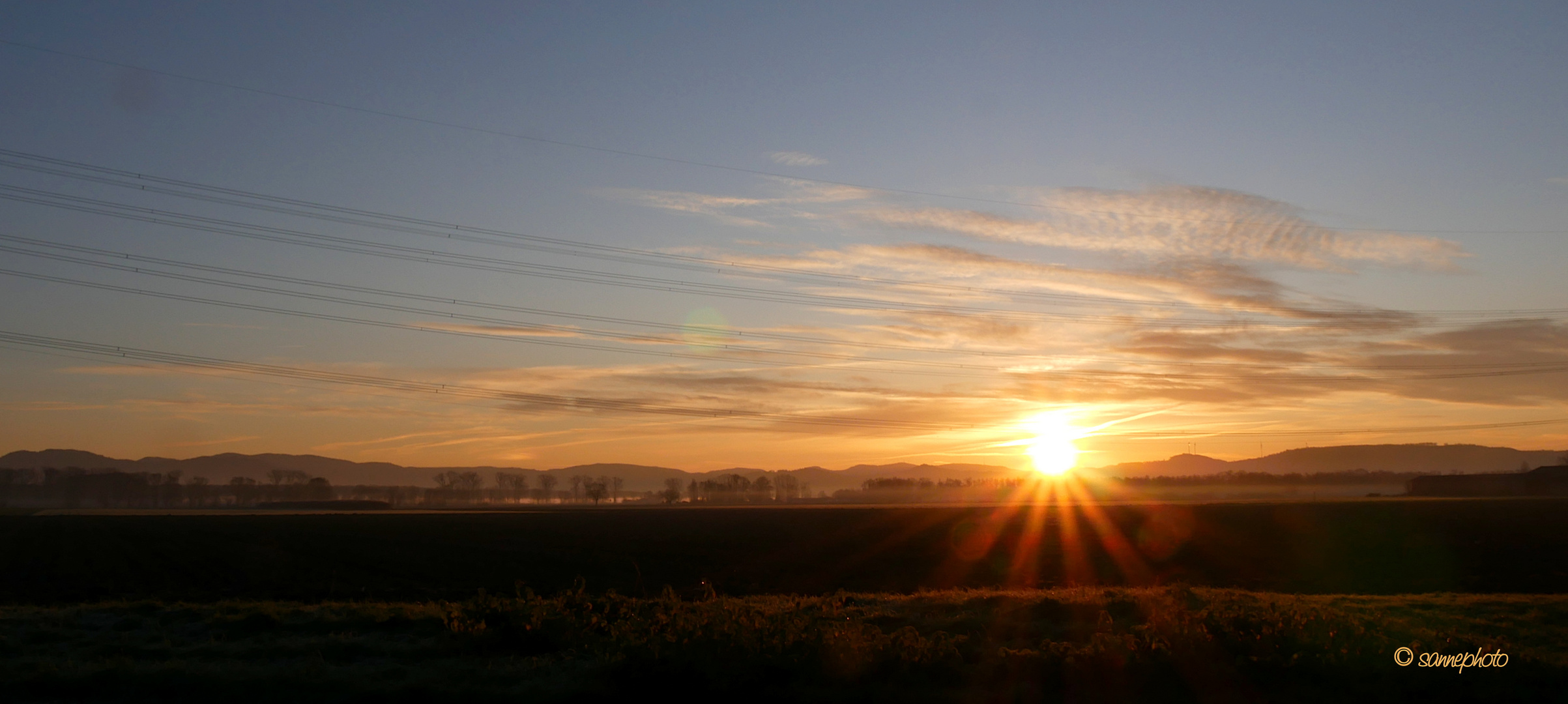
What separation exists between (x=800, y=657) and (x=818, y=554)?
1482 inches

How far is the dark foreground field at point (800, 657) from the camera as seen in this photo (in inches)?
440

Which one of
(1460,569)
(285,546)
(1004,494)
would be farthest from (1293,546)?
(1004,494)

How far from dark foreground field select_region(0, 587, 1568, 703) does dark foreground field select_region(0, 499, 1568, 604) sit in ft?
35.9

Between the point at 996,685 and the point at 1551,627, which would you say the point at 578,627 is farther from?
the point at 1551,627

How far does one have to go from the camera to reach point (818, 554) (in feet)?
160

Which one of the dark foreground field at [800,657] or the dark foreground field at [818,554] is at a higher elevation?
the dark foreground field at [800,657]

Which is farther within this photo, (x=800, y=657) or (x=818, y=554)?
(x=818, y=554)

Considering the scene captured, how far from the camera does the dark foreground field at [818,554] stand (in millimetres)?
33625

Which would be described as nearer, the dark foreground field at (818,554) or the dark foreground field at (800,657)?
the dark foreground field at (800,657)

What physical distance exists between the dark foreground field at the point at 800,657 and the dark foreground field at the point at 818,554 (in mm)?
10942

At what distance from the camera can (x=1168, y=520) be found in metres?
66.5

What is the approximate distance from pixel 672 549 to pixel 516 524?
98.0ft

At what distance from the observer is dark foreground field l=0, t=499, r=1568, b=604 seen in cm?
3362

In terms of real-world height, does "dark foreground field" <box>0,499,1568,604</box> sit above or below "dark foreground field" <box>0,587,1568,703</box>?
below
